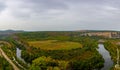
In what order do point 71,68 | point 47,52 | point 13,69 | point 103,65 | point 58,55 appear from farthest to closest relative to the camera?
1. point 47,52
2. point 58,55
3. point 103,65
4. point 71,68
5. point 13,69

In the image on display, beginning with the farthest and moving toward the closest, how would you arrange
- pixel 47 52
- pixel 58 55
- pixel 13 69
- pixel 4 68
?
pixel 47 52 → pixel 58 55 → pixel 13 69 → pixel 4 68

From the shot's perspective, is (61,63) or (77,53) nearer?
(61,63)

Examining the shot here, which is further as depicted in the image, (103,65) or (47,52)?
(47,52)

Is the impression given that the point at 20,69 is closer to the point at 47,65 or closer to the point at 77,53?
the point at 47,65

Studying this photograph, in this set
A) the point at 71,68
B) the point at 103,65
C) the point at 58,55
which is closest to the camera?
the point at 71,68

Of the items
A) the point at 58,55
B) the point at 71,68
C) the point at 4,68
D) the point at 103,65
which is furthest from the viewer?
the point at 58,55

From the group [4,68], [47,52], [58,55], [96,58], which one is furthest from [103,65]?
[4,68]

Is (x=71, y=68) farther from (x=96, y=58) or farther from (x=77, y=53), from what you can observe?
(x=77, y=53)

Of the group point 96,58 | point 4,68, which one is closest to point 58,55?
point 96,58
